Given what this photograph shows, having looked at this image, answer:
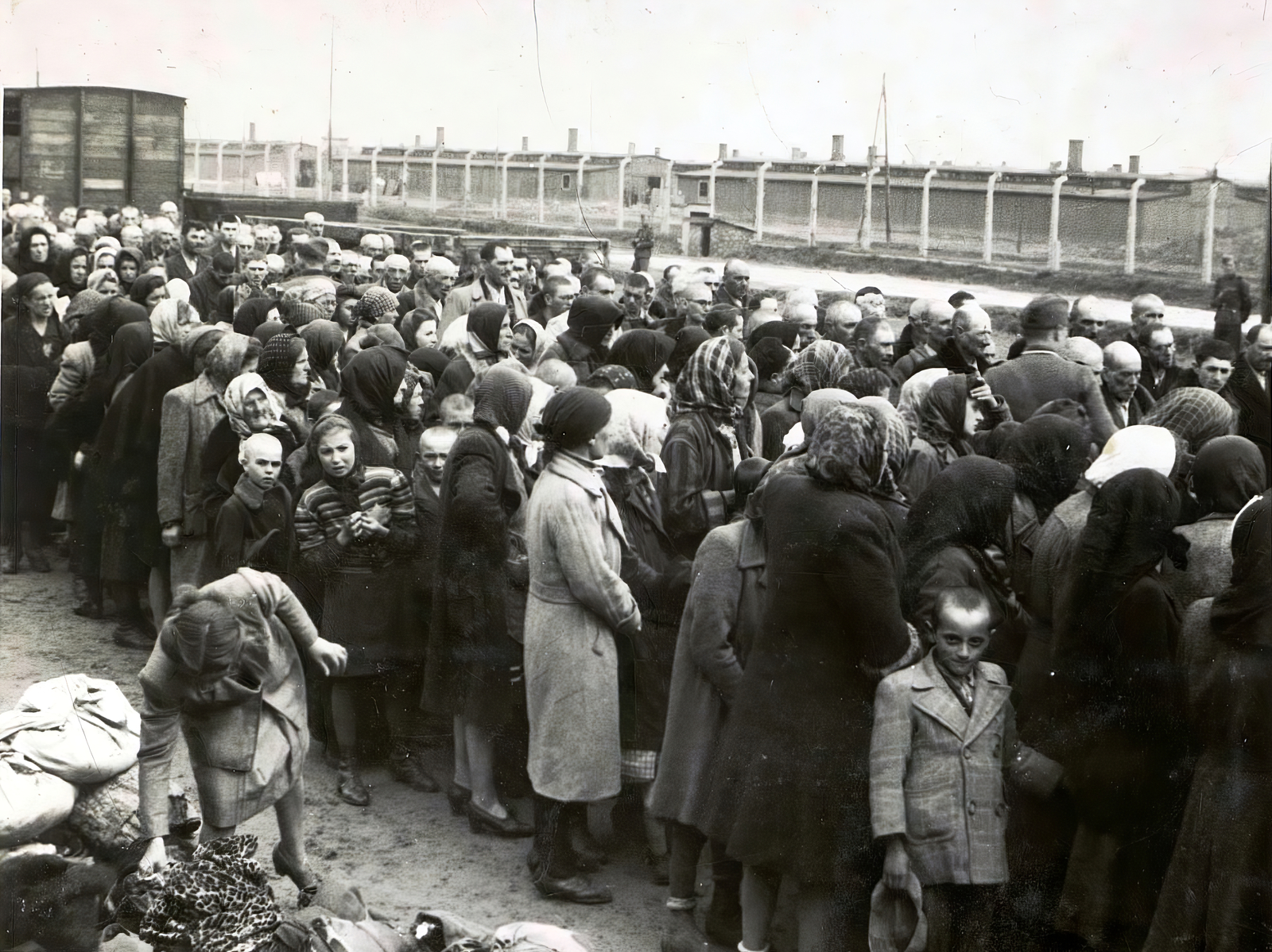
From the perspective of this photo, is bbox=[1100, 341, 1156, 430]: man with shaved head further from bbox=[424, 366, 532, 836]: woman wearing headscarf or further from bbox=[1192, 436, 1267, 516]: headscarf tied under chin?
bbox=[424, 366, 532, 836]: woman wearing headscarf

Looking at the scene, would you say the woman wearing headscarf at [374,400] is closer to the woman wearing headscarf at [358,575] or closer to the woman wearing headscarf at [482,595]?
the woman wearing headscarf at [358,575]

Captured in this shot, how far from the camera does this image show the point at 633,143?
4.95 meters

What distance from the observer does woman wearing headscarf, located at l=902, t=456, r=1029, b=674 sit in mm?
3512

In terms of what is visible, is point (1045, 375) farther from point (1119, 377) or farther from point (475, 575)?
point (475, 575)

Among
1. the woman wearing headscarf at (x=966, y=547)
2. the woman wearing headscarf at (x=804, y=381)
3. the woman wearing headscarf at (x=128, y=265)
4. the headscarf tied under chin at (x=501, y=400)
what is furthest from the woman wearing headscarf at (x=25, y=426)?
the woman wearing headscarf at (x=966, y=547)

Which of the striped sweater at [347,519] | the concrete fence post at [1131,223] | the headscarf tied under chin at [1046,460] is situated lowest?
the striped sweater at [347,519]

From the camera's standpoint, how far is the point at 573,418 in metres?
3.96

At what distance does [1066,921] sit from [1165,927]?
26 cm

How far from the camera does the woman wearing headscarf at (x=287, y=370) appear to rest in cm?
522

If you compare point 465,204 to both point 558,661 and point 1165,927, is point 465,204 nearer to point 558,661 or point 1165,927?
point 558,661

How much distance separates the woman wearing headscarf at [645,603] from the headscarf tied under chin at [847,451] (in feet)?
2.77

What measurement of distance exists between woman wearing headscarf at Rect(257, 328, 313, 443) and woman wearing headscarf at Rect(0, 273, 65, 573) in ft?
3.61

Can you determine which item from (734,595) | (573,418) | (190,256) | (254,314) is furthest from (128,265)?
(734,595)

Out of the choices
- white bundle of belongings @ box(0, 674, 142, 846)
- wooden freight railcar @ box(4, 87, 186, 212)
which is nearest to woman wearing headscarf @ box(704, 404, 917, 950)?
white bundle of belongings @ box(0, 674, 142, 846)
